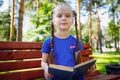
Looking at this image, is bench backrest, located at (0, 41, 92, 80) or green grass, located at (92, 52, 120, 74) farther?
green grass, located at (92, 52, 120, 74)

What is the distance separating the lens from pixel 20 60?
12.9 ft

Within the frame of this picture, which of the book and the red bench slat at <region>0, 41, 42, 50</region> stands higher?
the red bench slat at <region>0, 41, 42, 50</region>

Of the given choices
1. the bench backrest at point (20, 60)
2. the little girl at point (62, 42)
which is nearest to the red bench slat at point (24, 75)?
the bench backrest at point (20, 60)

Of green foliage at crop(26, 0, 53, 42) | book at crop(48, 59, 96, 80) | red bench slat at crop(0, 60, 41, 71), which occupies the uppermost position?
green foliage at crop(26, 0, 53, 42)

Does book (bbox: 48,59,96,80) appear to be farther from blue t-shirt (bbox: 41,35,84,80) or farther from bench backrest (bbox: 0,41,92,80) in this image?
bench backrest (bbox: 0,41,92,80)

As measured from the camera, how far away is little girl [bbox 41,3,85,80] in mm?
2707

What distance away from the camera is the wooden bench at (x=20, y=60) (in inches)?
139

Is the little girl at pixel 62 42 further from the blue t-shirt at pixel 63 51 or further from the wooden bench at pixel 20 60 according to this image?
the wooden bench at pixel 20 60

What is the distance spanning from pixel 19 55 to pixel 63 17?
1.32m

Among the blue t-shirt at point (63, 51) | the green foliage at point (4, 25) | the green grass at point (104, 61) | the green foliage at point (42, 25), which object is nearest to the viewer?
the blue t-shirt at point (63, 51)

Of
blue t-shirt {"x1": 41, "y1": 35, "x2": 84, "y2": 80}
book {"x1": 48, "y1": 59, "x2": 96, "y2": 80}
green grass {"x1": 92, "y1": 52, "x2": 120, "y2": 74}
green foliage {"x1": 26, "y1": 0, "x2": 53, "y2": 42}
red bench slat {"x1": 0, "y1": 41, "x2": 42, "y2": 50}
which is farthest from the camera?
green foliage {"x1": 26, "y1": 0, "x2": 53, "y2": 42}

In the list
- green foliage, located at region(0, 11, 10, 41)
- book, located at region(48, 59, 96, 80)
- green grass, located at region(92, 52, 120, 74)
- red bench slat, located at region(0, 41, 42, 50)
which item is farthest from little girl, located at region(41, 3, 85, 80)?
green foliage, located at region(0, 11, 10, 41)

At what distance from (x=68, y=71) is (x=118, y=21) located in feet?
148

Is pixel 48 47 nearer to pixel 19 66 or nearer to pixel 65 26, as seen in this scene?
pixel 65 26
